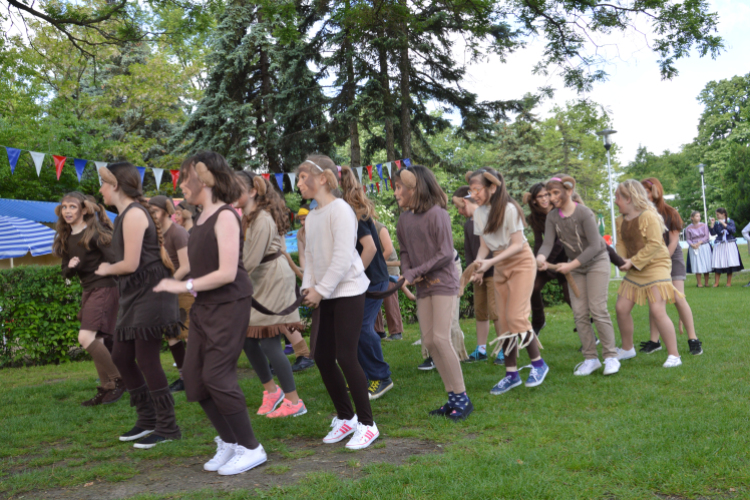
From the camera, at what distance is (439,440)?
4340mm

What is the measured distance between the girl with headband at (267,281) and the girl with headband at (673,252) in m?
4.15

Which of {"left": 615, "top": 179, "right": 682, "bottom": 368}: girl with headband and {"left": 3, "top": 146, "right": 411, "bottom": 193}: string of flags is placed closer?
→ {"left": 615, "top": 179, "right": 682, "bottom": 368}: girl with headband

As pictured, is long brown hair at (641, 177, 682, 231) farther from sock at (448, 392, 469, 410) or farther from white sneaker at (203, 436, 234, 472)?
white sneaker at (203, 436, 234, 472)

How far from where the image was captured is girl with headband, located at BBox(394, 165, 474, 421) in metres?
4.78

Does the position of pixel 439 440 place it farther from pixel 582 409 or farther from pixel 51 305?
pixel 51 305

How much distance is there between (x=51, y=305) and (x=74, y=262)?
4.09 metres

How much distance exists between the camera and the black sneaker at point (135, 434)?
15.6ft

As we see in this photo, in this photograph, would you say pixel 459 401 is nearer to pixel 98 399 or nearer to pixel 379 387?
pixel 379 387

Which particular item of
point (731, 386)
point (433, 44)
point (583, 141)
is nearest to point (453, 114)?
point (433, 44)

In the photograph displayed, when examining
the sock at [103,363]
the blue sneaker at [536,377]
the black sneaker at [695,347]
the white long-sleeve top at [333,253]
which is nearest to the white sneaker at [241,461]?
the white long-sleeve top at [333,253]

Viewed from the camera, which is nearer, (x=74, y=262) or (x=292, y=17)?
(x=74, y=262)

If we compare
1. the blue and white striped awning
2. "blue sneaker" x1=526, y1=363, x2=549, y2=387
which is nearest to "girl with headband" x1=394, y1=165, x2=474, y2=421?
"blue sneaker" x1=526, y1=363, x2=549, y2=387

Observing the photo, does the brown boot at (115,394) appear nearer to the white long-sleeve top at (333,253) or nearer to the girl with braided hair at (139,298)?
the girl with braided hair at (139,298)

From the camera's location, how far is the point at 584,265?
20.3ft
